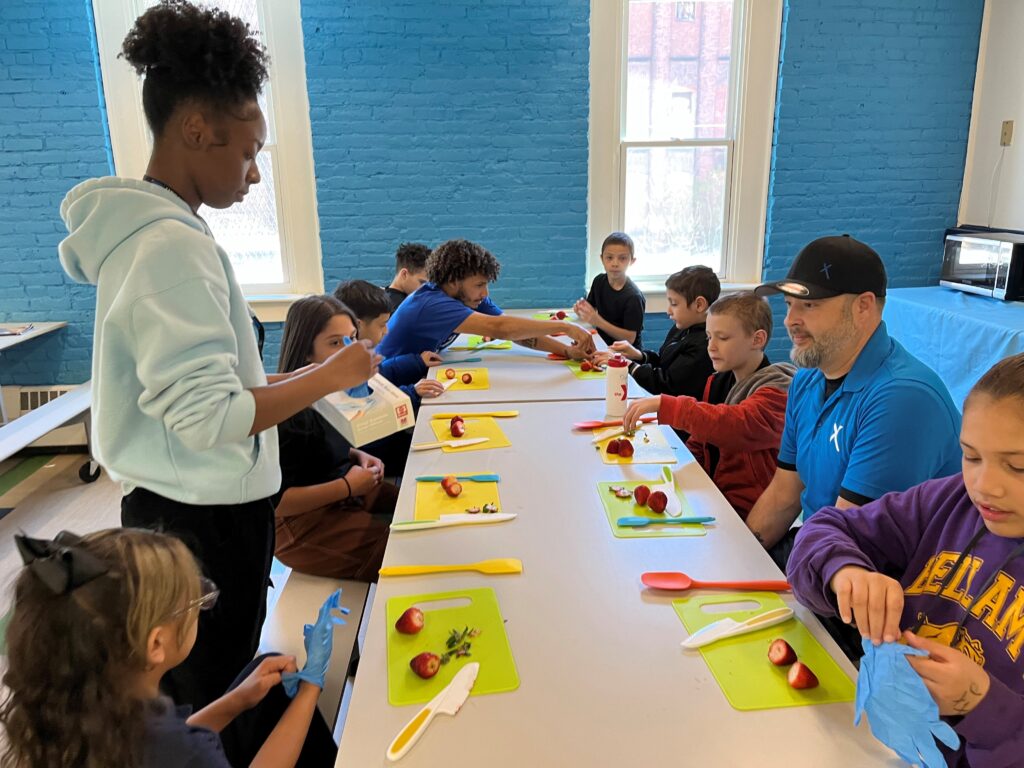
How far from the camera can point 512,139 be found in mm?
→ 4922

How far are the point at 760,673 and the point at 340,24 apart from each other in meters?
4.79

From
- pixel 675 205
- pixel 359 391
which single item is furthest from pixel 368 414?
pixel 675 205

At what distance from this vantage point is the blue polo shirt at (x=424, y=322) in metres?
3.34

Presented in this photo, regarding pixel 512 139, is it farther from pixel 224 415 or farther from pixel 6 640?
pixel 6 640

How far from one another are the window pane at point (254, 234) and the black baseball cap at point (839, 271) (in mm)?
4191

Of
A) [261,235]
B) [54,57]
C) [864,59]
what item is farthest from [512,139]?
[54,57]

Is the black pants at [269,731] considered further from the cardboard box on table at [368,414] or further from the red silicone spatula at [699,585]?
the red silicone spatula at [699,585]

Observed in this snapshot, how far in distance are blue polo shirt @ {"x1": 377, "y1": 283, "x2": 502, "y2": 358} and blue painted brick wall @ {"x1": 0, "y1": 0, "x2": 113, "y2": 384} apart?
276 centimetres

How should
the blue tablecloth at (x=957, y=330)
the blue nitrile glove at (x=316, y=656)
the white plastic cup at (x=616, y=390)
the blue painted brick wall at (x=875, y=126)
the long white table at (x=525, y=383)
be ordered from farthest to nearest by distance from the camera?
the blue painted brick wall at (x=875, y=126)
the blue tablecloth at (x=957, y=330)
the long white table at (x=525, y=383)
the white plastic cup at (x=616, y=390)
the blue nitrile glove at (x=316, y=656)

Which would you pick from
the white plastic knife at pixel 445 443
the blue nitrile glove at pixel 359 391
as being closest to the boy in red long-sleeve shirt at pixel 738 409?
the white plastic knife at pixel 445 443

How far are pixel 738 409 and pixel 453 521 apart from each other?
3.45ft

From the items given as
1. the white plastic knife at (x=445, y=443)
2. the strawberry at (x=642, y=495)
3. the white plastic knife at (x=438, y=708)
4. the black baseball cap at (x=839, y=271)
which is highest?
the black baseball cap at (x=839, y=271)

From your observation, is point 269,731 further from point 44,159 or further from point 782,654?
point 44,159

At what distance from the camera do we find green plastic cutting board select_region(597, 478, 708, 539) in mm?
1606
